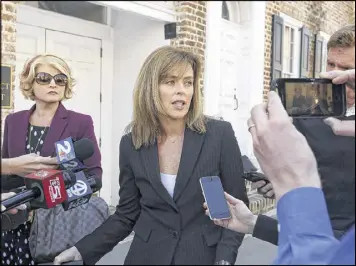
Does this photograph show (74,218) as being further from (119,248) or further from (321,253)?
(119,248)

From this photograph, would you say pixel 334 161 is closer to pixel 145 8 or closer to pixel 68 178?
pixel 68 178

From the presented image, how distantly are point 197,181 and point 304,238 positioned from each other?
1299mm

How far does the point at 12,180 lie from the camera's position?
206cm

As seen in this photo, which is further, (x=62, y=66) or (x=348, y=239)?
(x=62, y=66)

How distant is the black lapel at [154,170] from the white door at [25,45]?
319cm

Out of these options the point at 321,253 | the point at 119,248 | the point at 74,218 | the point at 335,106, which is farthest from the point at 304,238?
the point at 119,248

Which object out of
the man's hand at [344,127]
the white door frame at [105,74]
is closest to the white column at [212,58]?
the white door frame at [105,74]

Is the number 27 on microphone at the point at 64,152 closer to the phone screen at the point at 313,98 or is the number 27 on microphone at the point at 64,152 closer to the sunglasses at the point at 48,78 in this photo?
the phone screen at the point at 313,98

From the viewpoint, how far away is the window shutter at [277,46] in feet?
26.9

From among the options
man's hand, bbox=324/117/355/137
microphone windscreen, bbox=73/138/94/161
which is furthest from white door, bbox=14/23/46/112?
man's hand, bbox=324/117/355/137

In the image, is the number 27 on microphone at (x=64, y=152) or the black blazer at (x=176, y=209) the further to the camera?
the black blazer at (x=176, y=209)

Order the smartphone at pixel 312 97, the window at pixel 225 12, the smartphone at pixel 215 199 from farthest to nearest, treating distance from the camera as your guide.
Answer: the window at pixel 225 12, the smartphone at pixel 215 199, the smartphone at pixel 312 97

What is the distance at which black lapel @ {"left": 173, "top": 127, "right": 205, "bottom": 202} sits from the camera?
6.94 feet

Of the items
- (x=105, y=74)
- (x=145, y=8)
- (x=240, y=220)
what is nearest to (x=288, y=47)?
(x=145, y=8)
